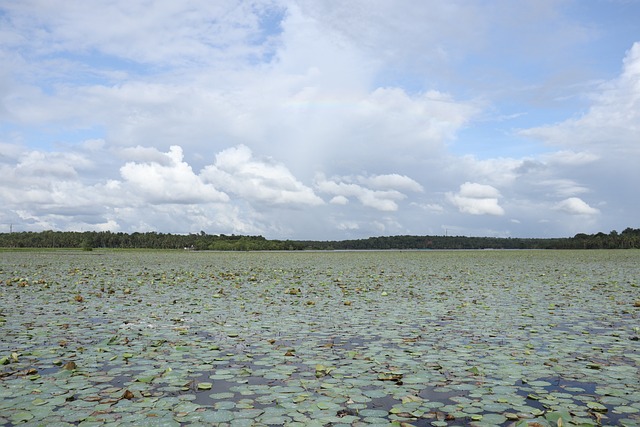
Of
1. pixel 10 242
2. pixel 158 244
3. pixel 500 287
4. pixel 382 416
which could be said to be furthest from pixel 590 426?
pixel 10 242

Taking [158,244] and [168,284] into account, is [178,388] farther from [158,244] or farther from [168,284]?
[158,244]

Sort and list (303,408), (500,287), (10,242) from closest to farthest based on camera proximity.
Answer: (303,408), (500,287), (10,242)

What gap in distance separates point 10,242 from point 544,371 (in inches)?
5766

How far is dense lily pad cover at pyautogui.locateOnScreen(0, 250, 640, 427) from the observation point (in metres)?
5.33

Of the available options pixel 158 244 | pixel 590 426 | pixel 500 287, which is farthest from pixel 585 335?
pixel 158 244

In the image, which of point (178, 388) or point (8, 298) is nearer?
point (178, 388)

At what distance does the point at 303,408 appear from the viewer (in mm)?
5426

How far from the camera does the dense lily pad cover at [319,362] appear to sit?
5.33 m

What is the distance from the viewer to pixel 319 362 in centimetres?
754

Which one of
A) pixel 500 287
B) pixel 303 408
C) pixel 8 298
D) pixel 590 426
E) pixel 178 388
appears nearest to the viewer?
pixel 590 426

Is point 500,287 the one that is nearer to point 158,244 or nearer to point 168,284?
point 168,284

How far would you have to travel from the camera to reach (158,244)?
133m

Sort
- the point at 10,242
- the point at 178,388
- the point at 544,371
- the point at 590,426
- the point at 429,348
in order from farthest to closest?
the point at 10,242, the point at 429,348, the point at 544,371, the point at 178,388, the point at 590,426

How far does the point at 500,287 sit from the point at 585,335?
10000mm
